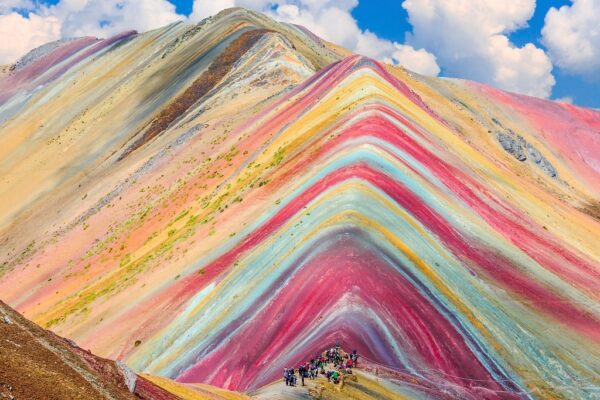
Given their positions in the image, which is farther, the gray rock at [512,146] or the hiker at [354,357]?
the gray rock at [512,146]

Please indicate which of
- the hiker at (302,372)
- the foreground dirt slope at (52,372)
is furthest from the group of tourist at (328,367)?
the foreground dirt slope at (52,372)

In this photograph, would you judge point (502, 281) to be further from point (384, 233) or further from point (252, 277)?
point (252, 277)

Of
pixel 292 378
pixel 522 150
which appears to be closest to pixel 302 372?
pixel 292 378

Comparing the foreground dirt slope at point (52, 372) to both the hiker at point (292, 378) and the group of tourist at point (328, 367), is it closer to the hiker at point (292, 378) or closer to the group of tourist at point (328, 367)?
the hiker at point (292, 378)

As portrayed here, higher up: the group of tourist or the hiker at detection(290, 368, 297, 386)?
the group of tourist

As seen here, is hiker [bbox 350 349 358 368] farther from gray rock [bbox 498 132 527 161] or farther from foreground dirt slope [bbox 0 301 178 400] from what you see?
gray rock [bbox 498 132 527 161]

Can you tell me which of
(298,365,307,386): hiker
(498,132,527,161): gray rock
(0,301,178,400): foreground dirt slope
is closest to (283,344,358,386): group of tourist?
(298,365,307,386): hiker

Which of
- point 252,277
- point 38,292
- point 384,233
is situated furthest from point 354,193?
point 38,292
